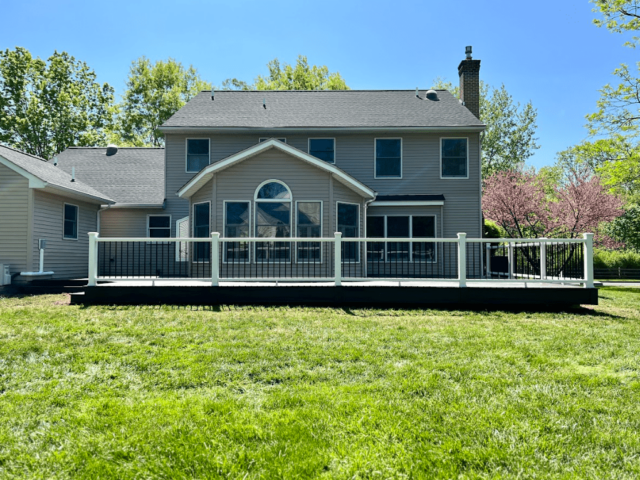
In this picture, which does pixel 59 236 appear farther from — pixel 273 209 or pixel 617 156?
pixel 617 156

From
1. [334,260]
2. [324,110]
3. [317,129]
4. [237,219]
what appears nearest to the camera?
[334,260]

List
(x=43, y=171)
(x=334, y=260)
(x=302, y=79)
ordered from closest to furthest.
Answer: (x=334, y=260) → (x=43, y=171) → (x=302, y=79)

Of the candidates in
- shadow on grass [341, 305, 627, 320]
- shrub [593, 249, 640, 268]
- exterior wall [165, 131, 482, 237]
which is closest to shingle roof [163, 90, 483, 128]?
exterior wall [165, 131, 482, 237]

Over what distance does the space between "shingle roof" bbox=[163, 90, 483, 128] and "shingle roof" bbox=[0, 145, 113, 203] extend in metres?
Answer: 3.62

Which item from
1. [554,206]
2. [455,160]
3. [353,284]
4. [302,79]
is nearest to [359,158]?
[455,160]

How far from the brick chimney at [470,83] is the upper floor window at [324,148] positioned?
6014 millimetres

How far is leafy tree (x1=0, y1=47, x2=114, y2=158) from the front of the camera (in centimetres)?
2917

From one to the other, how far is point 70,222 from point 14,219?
6.10ft

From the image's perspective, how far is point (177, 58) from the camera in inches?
1394

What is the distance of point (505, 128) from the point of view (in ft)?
119

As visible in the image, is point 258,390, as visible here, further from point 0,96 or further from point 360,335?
point 0,96

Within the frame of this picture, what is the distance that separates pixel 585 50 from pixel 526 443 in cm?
2965

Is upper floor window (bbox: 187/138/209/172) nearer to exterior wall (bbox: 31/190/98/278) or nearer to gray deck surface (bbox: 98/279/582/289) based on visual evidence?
exterior wall (bbox: 31/190/98/278)

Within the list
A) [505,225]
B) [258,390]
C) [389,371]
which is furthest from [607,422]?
[505,225]
